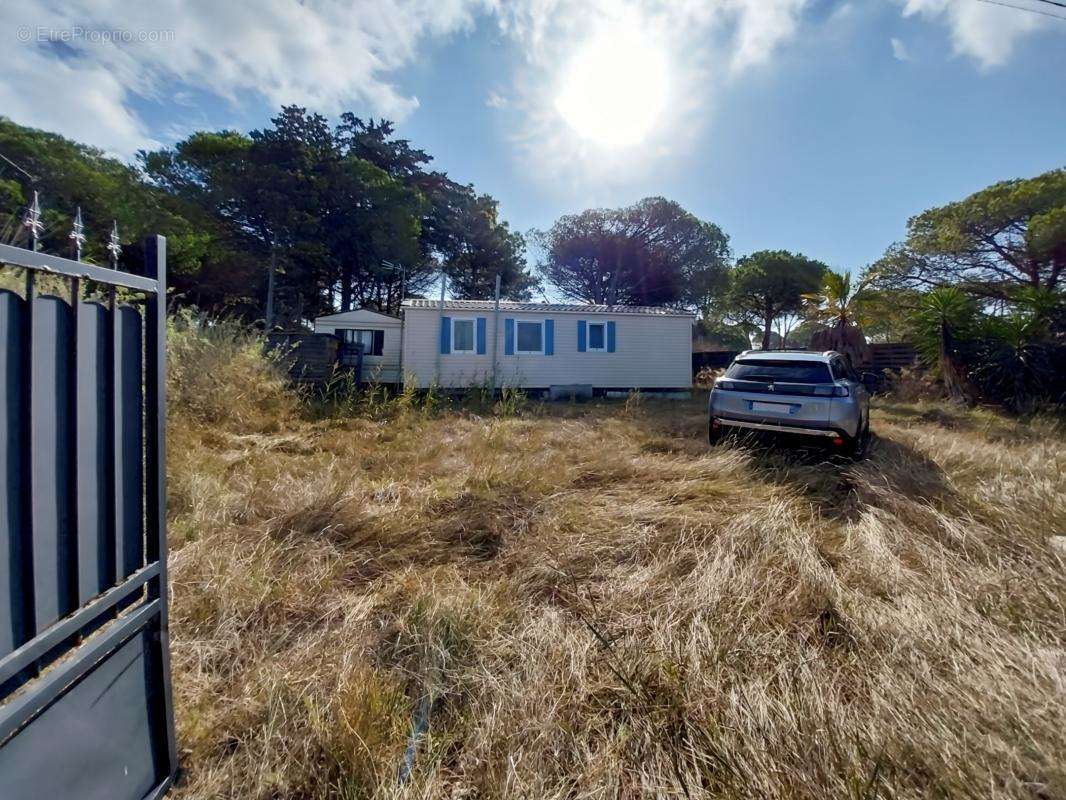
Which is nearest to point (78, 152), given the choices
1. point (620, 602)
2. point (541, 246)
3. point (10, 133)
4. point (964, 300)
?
point (10, 133)

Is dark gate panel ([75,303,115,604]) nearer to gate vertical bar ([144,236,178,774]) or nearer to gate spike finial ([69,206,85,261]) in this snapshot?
gate vertical bar ([144,236,178,774])

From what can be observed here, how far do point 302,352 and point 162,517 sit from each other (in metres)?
9.28

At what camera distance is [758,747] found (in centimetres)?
130

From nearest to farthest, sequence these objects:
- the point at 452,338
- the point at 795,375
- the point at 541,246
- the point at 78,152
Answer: the point at 795,375
the point at 452,338
the point at 78,152
the point at 541,246

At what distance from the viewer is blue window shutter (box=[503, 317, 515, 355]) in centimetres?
1132

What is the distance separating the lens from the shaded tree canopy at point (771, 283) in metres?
19.9

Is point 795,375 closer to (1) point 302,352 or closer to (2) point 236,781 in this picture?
(2) point 236,781

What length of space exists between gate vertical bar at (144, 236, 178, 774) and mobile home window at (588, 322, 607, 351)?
1086 centimetres

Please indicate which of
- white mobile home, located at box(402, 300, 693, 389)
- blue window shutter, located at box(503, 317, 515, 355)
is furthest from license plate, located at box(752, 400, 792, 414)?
blue window shutter, located at box(503, 317, 515, 355)

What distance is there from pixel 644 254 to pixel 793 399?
1992 centimetres

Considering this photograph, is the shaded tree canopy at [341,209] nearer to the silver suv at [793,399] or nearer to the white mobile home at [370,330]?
the white mobile home at [370,330]

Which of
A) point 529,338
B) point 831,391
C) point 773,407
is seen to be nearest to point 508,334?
point 529,338

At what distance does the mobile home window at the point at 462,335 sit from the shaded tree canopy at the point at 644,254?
43.9ft

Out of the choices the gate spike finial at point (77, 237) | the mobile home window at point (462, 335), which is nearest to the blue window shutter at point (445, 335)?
the mobile home window at point (462, 335)
